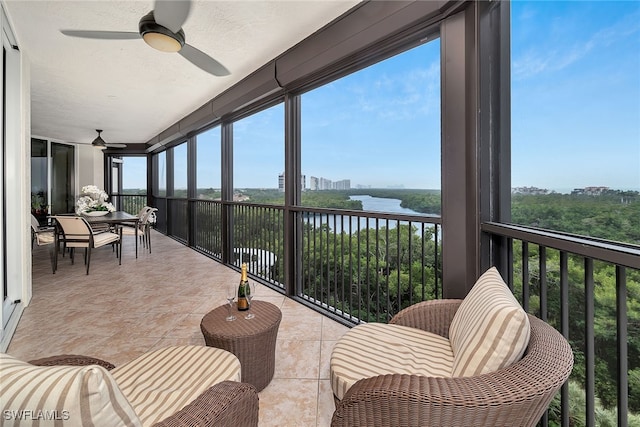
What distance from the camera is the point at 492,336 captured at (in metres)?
0.96

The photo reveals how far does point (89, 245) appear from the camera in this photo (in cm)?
419

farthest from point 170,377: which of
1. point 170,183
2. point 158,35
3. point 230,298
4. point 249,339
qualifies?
point 170,183

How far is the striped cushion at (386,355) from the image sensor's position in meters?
1.20

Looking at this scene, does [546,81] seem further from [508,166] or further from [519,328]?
[519,328]

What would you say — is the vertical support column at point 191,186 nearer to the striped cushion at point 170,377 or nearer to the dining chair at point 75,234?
the dining chair at point 75,234

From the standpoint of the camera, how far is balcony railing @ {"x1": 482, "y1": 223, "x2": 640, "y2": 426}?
3.46 feet

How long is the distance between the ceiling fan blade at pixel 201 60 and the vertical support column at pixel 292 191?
0.72m

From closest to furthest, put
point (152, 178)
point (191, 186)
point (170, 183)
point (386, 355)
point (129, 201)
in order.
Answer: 1. point (386, 355)
2. point (191, 186)
3. point (170, 183)
4. point (152, 178)
5. point (129, 201)

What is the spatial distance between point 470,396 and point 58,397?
905 mm

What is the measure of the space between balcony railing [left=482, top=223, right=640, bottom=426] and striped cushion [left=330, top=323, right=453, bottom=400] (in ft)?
1.74

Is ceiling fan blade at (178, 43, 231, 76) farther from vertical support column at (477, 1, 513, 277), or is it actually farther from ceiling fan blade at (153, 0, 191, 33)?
vertical support column at (477, 1, 513, 277)

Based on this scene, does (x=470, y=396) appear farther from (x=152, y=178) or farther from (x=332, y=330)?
(x=152, y=178)

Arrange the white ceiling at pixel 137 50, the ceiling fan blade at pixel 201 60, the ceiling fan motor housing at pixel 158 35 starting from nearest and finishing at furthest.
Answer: the ceiling fan motor housing at pixel 158 35, the white ceiling at pixel 137 50, the ceiling fan blade at pixel 201 60

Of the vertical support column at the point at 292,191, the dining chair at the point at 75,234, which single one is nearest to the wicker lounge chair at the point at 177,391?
the vertical support column at the point at 292,191
